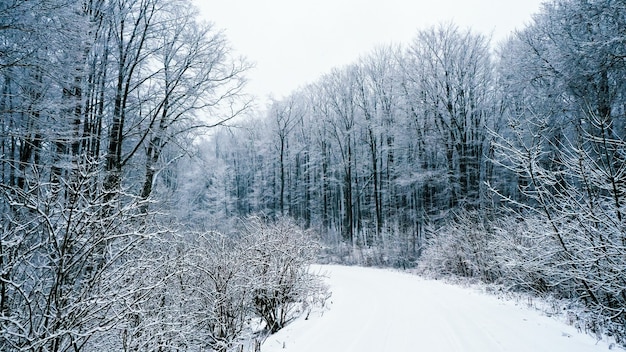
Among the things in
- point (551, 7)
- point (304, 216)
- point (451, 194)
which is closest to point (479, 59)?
point (551, 7)

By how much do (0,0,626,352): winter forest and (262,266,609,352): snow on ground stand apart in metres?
0.66

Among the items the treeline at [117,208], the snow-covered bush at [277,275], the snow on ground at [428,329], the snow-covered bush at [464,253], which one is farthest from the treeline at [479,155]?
the treeline at [117,208]

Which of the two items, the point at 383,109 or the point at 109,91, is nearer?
the point at 109,91

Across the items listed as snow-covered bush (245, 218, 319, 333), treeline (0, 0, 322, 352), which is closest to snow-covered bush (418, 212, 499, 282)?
snow-covered bush (245, 218, 319, 333)

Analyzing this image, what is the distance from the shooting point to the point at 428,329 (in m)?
5.61

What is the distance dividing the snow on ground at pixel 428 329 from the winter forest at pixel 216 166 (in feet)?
2.18

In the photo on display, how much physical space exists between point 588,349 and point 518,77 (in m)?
13.9

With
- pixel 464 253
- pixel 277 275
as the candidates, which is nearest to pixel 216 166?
pixel 277 275

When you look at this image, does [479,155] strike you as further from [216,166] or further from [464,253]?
[216,166]

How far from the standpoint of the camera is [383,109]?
87.3 feet

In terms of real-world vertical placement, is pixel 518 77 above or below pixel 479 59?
below

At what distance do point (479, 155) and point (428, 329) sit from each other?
61.6ft

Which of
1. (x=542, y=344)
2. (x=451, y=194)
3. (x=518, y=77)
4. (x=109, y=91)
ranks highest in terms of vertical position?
(x=518, y=77)

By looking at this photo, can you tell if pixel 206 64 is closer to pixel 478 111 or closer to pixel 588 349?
pixel 588 349
